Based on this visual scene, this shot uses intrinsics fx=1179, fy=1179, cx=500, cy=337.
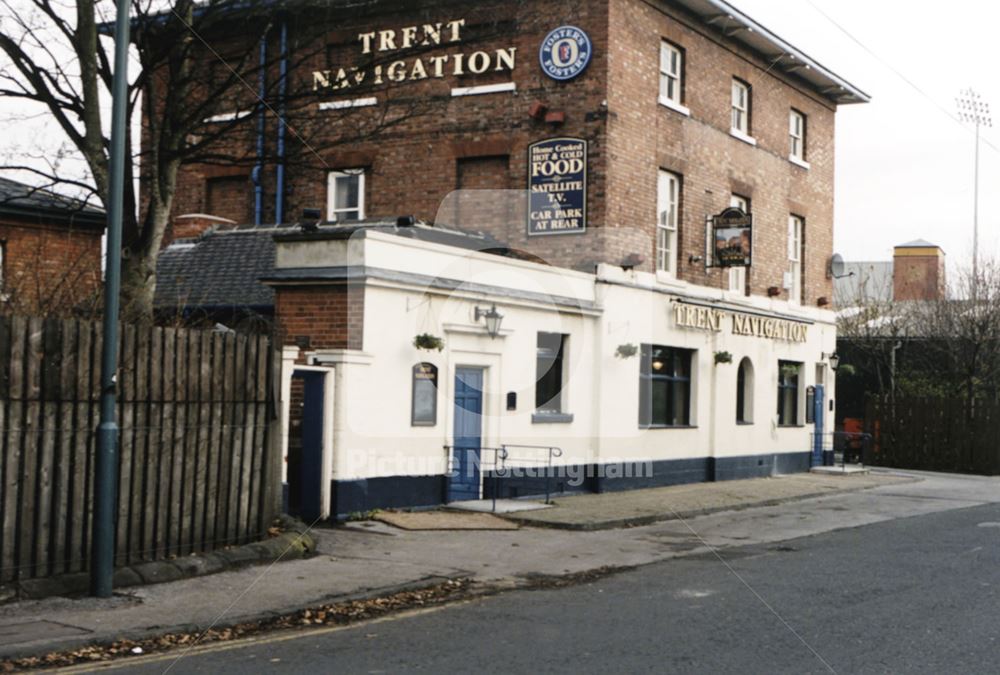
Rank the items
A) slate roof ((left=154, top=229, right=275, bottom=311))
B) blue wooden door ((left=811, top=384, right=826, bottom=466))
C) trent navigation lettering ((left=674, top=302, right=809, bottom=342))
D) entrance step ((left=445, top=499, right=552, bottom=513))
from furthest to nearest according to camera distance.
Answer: blue wooden door ((left=811, top=384, right=826, bottom=466)) → trent navigation lettering ((left=674, top=302, right=809, bottom=342)) → slate roof ((left=154, top=229, right=275, bottom=311)) → entrance step ((left=445, top=499, right=552, bottom=513))

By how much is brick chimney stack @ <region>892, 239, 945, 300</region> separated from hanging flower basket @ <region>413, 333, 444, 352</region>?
123ft

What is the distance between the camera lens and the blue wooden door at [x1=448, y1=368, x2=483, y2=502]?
60.0ft

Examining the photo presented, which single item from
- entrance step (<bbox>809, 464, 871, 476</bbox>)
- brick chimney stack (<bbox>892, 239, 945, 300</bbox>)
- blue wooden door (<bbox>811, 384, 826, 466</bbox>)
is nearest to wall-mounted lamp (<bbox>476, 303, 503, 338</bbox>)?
entrance step (<bbox>809, 464, 871, 476</bbox>)

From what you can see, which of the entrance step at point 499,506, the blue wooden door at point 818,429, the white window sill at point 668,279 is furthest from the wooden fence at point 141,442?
the blue wooden door at point 818,429

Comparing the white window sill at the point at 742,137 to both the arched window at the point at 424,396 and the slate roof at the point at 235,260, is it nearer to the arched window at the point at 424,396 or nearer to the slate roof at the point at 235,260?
the slate roof at the point at 235,260

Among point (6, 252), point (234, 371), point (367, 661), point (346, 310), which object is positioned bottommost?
point (367, 661)

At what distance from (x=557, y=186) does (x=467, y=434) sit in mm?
6036

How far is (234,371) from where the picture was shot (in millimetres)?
12477

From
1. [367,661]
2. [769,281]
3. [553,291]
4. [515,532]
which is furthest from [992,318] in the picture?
[367,661]

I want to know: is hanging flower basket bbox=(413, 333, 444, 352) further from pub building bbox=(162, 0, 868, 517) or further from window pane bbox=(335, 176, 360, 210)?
window pane bbox=(335, 176, 360, 210)

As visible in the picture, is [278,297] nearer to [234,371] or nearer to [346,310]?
[346,310]

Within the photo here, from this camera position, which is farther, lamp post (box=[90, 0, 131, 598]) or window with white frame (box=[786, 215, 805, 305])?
window with white frame (box=[786, 215, 805, 305])

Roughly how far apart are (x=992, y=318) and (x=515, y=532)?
26.4m

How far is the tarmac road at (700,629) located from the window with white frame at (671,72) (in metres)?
12.8
